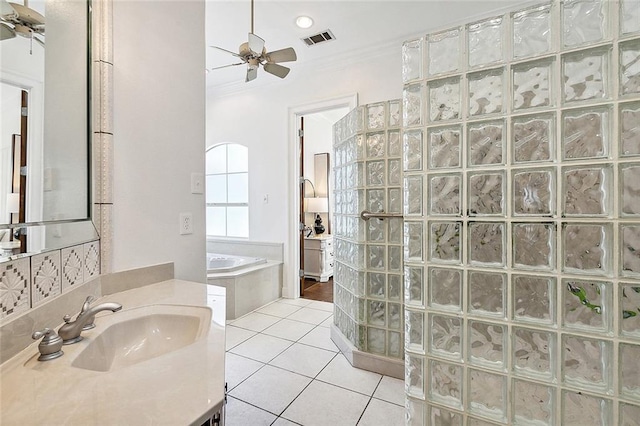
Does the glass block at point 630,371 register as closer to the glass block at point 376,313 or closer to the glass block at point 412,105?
the glass block at point 412,105

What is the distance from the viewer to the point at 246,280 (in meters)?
3.19

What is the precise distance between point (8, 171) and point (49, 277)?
1.14 feet

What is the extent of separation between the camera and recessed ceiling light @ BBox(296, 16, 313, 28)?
102 inches

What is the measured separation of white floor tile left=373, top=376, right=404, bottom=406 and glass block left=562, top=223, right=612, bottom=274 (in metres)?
1.33

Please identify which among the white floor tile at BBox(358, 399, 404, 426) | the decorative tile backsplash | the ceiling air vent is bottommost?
the white floor tile at BBox(358, 399, 404, 426)

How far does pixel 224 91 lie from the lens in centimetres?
411

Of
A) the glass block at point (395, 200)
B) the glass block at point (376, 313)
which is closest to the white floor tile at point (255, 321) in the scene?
the glass block at point (376, 313)

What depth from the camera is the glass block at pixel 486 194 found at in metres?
1.04

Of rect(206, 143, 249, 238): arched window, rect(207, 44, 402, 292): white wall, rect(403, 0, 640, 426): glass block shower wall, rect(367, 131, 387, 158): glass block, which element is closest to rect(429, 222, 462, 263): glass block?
rect(403, 0, 640, 426): glass block shower wall

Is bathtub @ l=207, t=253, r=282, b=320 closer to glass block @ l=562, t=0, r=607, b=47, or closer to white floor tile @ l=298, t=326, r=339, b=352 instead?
white floor tile @ l=298, t=326, r=339, b=352

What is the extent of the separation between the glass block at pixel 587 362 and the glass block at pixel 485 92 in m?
0.84

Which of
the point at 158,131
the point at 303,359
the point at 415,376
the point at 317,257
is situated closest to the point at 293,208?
the point at 317,257

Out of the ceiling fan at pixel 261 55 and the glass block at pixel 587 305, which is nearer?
the glass block at pixel 587 305

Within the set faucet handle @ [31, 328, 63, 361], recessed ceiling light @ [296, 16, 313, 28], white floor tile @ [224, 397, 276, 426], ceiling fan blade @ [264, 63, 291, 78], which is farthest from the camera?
recessed ceiling light @ [296, 16, 313, 28]
